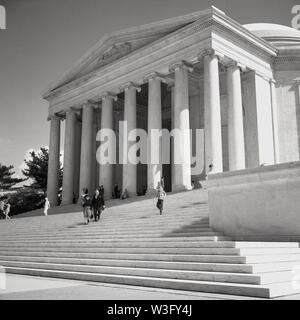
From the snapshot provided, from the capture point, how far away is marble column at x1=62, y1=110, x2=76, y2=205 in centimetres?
4809

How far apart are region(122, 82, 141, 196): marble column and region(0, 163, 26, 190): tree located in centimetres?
3660

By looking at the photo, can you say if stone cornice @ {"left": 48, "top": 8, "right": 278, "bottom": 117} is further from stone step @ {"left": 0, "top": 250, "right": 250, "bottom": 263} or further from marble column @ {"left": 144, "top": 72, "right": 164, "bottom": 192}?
stone step @ {"left": 0, "top": 250, "right": 250, "bottom": 263}

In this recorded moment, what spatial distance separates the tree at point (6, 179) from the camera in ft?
233

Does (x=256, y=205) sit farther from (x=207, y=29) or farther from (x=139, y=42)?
Answer: (x=139, y=42)

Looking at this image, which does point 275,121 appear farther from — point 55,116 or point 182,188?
point 55,116

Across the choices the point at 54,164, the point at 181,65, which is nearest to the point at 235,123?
the point at 181,65

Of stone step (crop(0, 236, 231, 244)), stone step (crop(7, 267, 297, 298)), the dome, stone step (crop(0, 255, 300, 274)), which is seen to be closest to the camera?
stone step (crop(7, 267, 297, 298))

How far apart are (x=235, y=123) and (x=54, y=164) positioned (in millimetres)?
25352

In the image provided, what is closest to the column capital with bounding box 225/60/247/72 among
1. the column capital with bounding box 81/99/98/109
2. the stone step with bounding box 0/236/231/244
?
the column capital with bounding box 81/99/98/109

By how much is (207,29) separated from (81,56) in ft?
55.1

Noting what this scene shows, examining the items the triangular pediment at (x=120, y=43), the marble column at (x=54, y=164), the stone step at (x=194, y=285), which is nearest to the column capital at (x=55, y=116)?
the marble column at (x=54, y=164)

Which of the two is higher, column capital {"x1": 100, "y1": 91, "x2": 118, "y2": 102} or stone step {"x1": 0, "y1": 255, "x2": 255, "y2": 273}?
column capital {"x1": 100, "y1": 91, "x2": 118, "y2": 102}

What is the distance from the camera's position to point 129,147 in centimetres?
4109
